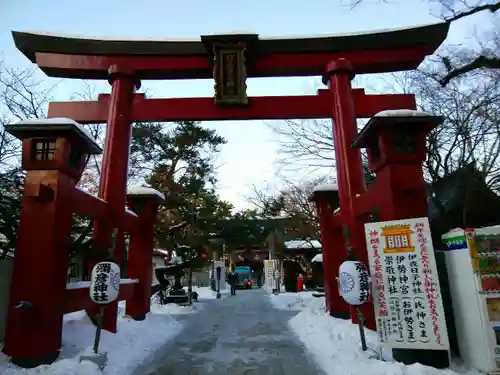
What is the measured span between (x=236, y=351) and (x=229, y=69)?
6855 millimetres

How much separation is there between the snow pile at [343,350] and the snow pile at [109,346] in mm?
3211

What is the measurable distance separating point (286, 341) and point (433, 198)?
5236 mm

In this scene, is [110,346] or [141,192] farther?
[141,192]

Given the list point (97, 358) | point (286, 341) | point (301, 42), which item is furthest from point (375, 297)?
point (301, 42)

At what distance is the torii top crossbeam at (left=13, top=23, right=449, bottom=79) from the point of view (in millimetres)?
9555

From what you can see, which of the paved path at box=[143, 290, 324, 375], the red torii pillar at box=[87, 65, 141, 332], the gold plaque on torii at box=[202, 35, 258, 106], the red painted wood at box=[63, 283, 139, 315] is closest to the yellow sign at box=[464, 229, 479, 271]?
the paved path at box=[143, 290, 324, 375]

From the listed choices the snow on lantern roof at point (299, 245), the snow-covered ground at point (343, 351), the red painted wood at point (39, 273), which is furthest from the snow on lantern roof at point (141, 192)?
the snow on lantern roof at point (299, 245)

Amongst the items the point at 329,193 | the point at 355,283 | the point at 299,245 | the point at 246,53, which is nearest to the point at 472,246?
the point at 355,283

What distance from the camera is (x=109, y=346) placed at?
6840 millimetres

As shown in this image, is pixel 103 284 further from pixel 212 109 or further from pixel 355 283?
pixel 212 109

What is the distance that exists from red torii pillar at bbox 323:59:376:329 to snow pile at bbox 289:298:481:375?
743mm

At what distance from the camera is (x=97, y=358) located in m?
5.37

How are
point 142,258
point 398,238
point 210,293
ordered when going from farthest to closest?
point 210,293 → point 142,258 → point 398,238

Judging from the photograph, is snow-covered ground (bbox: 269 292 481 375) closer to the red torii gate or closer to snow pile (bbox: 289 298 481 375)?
snow pile (bbox: 289 298 481 375)
